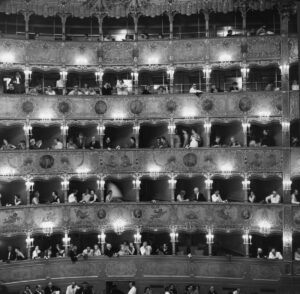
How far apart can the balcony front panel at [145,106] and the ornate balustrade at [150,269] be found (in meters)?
9.56

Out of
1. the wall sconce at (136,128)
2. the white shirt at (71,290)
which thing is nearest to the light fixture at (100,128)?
the wall sconce at (136,128)

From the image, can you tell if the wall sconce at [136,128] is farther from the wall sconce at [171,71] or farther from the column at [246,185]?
the column at [246,185]

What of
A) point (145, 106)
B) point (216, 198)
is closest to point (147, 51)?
point (145, 106)

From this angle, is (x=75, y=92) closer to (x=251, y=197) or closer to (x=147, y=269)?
(x=147, y=269)

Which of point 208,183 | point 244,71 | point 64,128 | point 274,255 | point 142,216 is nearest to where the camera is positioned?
point 274,255

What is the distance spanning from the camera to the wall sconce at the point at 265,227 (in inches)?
1282

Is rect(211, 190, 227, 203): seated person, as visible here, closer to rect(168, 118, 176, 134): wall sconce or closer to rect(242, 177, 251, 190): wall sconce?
rect(242, 177, 251, 190): wall sconce

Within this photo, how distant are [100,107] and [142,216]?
26.2 feet

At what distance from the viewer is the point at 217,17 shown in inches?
1457

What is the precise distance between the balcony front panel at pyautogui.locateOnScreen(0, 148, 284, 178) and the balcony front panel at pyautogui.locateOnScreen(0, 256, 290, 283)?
5.81 m

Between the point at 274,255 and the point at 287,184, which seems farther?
the point at 287,184

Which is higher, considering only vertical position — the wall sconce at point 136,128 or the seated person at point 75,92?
the seated person at point 75,92

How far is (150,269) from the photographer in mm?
33594

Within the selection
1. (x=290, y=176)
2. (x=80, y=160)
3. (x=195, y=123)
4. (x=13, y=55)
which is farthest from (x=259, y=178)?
(x=13, y=55)
